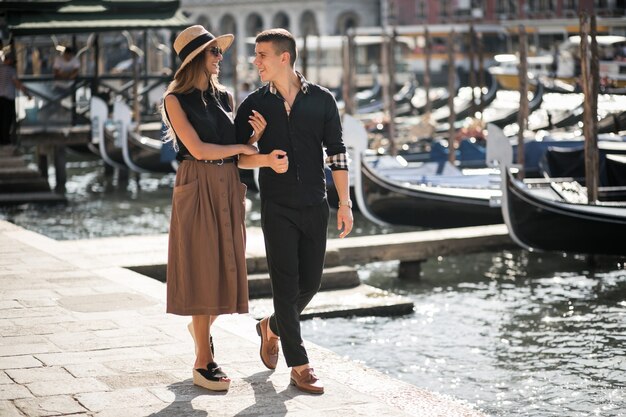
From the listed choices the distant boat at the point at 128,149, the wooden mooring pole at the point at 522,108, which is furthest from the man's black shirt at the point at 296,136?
the distant boat at the point at 128,149

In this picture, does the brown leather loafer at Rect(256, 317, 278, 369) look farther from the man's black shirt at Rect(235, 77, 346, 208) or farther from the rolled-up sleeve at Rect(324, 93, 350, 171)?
the rolled-up sleeve at Rect(324, 93, 350, 171)

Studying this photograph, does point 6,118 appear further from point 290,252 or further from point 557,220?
point 290,252

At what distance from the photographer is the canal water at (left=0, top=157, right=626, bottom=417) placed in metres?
5.73

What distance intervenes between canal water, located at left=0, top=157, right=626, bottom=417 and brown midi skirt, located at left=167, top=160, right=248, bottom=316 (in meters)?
1.57

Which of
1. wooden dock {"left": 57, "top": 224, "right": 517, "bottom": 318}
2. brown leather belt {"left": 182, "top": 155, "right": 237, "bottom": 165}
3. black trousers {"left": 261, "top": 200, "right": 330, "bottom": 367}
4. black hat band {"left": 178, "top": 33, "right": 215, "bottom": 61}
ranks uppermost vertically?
black hat band {"left": 178, "top": 33, "right": 215, "bottom": 61}

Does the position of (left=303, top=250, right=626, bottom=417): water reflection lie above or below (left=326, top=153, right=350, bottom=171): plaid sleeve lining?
below

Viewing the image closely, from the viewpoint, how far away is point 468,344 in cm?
690

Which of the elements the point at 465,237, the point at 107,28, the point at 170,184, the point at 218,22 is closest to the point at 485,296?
the point at 465,237

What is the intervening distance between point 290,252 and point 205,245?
27cm

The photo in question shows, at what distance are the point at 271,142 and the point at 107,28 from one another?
12118mm

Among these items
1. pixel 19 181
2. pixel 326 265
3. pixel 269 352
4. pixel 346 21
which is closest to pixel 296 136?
pixel 269 352

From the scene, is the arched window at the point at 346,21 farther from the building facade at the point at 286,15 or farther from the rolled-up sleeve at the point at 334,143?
the rolled-up sleeve at the point at 334,143

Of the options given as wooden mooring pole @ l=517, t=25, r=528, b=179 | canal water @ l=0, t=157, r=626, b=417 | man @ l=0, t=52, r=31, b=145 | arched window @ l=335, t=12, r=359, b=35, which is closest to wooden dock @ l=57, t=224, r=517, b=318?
canal water @ l=0, t=157, r=626, b=417

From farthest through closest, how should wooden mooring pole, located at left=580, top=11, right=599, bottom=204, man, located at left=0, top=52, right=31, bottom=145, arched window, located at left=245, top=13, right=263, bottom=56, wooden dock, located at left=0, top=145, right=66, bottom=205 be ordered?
arched window, located at left=245, top=13, right=263, bottom=56
man, located at left=0, top=52, right=31, bottom=145
wooden dock, located at left=0, top=145, right=66, bottom=205
wooden mooring pole, located at left=580, top=11, right=599, bottom=204
